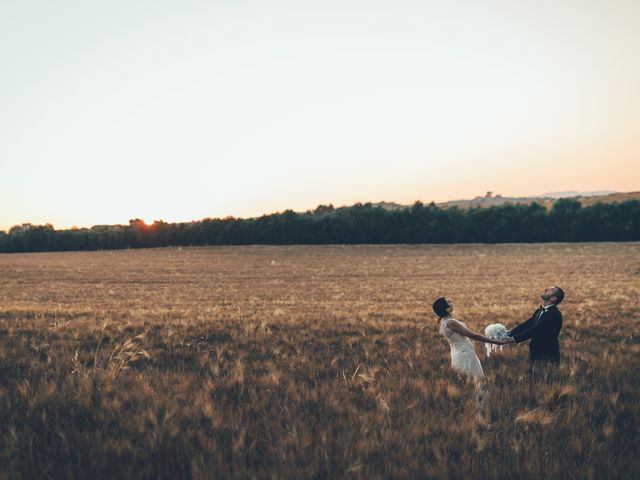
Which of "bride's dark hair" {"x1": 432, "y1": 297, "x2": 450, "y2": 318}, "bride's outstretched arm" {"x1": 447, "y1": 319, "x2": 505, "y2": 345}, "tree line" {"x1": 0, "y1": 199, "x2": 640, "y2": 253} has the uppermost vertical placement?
"tree line" {"x1": 0, "y1": 199, "x2": 640, "y2": 253}

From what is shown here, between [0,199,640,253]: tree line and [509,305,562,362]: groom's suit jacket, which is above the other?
[0,199,640,253]: tree line

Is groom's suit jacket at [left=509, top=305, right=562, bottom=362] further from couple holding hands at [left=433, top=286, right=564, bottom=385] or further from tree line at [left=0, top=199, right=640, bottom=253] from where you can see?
tree line at [left=0, top=199, right=640, bottom=253]

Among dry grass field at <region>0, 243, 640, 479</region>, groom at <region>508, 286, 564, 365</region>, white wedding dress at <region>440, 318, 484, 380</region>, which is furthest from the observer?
groom at <region>508, 286, 564, 365</region>

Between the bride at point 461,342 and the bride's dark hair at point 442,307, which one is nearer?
the bride at point 461,342

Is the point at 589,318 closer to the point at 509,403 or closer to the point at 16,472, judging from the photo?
the point at 509,403

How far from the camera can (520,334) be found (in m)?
6.41

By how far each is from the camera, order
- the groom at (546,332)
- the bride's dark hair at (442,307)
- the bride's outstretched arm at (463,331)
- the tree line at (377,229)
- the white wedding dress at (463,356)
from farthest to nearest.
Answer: the tree line at (377,229), the groom at (546,332), the bride's dark hair at (442,307), the bride's outstretched arm at (463,331), the white wedding dress at (463,356)

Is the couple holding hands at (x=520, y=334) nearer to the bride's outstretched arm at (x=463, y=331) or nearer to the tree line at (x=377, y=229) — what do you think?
the bride's outstretched arm at (x=463, y=331)

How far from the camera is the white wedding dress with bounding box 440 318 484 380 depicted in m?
5.68

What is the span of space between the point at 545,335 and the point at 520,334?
0.39 m

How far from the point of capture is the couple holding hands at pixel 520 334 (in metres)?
5.93

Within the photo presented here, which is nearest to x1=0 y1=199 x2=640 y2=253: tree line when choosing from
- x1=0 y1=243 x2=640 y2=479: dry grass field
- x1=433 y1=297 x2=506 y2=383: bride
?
x1=0 y1=243 x2=640 y2=479: dry grass field

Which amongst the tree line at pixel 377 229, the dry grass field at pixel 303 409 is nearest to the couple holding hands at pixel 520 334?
the dry grass field at pixel 303 409

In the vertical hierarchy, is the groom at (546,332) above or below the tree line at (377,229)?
below
